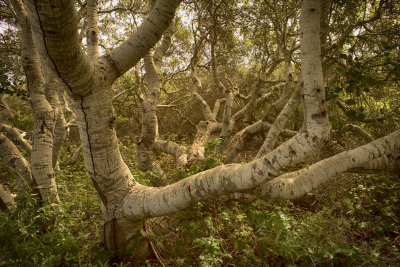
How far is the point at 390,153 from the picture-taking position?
2.39 m

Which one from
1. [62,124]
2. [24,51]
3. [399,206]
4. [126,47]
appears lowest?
[399,206]

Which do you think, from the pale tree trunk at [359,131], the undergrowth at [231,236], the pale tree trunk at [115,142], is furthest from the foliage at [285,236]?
the pale tree trunk at [359,131]

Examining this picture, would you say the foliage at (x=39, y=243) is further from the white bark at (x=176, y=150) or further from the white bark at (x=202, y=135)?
the white bark at (x=202, y=135)

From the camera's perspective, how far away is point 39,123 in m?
2.82

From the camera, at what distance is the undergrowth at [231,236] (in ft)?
6.36

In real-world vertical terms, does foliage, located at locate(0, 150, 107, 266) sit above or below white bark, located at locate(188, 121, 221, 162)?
below

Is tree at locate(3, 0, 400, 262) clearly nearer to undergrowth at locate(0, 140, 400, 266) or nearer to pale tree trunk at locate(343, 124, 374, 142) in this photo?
undergrowth at locate(0, 140, 400, 266)

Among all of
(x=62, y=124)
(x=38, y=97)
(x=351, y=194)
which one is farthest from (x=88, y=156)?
(x=351, y=194)

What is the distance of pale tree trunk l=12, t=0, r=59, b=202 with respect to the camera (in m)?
2.62

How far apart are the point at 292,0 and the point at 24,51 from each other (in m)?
5.04

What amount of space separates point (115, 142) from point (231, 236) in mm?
1683

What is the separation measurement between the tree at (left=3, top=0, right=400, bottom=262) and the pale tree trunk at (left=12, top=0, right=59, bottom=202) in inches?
41.9

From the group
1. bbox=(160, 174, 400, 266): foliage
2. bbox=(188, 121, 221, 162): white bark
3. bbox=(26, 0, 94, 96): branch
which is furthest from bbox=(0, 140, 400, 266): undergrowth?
bbox=(26, 0, 94, 96): branch

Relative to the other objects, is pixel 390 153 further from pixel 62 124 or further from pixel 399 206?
pixel 62 124
